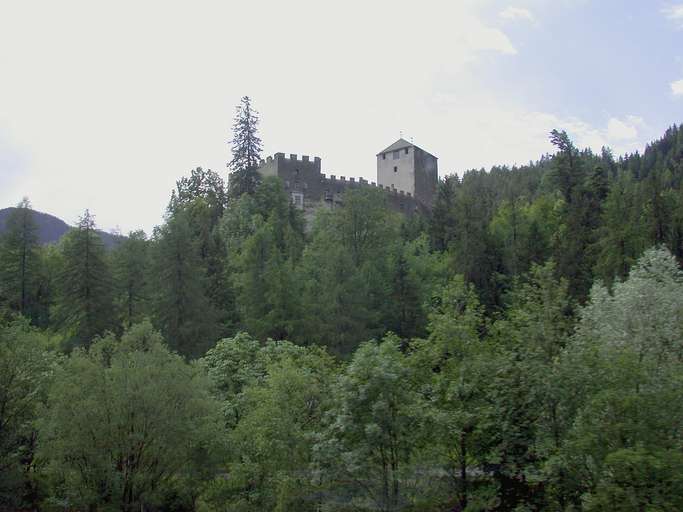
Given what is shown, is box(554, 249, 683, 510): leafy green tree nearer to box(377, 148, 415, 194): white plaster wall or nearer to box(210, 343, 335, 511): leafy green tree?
box(210, 343, 335, 511): leafy green tree

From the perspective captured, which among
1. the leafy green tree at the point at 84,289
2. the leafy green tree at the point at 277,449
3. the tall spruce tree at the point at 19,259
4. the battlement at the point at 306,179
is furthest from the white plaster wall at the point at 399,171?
the leafy green tree at the point at 277,449

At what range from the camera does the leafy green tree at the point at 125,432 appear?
1962 cm

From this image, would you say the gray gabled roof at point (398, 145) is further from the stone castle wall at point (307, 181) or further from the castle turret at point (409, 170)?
the stone castle wall at point (307, 181)

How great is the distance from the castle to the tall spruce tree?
80.9 feet

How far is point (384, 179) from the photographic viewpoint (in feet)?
278

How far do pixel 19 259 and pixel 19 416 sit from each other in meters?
19.9

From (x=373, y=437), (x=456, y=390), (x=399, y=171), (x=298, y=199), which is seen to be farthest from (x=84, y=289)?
Answer: (x=399, y=171)

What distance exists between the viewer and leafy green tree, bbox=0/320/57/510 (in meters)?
20.7

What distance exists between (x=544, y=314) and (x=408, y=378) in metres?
3.80

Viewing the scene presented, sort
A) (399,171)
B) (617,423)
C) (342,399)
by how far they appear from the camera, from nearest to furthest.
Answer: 1. (617,423)
2. (342,399)
3. (399,171)

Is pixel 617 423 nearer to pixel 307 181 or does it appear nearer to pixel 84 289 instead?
pixel 84 289

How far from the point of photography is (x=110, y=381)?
20234 millimetres

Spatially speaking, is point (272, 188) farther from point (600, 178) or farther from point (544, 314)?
point (544, 314)

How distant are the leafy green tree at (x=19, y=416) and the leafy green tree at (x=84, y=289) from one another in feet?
34.3
